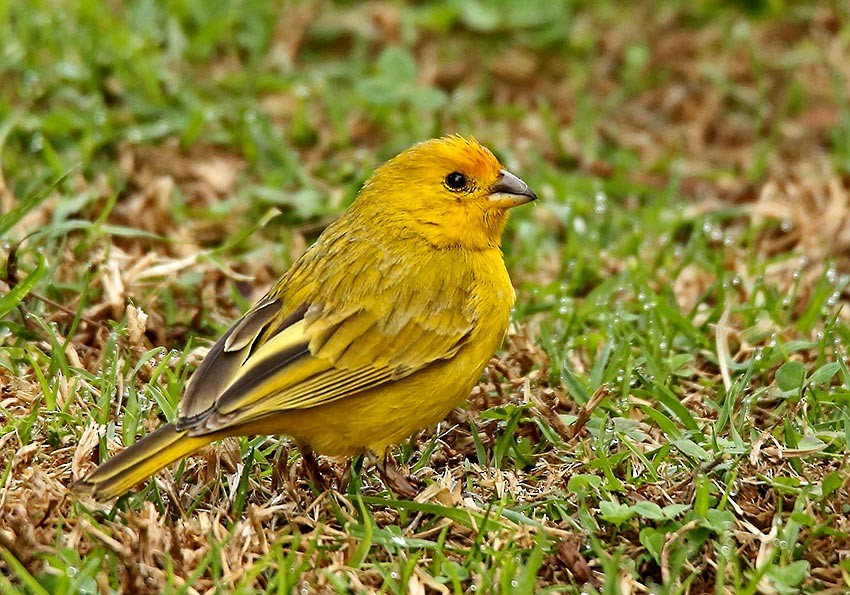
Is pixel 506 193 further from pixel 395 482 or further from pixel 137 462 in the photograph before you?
pixel 137 462

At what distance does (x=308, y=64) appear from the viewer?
7.54 metres

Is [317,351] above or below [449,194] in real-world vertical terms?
below

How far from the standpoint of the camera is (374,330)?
167 inches

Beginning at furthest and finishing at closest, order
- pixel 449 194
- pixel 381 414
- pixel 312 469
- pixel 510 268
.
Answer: pixel 510 268 < pixel 449 194 < pixel 312 469 < pixel 381 414

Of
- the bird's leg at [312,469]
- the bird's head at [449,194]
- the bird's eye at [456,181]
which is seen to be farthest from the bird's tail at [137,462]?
the bird's eye at [456,181]

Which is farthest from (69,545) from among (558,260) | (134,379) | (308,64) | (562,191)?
(308,64)

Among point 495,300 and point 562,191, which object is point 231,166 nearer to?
point 562,191

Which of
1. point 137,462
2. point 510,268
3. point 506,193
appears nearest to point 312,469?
point 137,462

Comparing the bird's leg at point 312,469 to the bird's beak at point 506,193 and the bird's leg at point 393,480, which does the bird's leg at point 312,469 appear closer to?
the bird's leg at point 393,480

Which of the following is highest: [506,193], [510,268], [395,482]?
[506,193]

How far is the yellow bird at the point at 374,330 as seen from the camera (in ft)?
12.7

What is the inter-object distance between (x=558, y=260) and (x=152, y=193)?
6.50 ft

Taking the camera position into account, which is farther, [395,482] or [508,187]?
[508,187]

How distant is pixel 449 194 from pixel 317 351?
2.84ft
